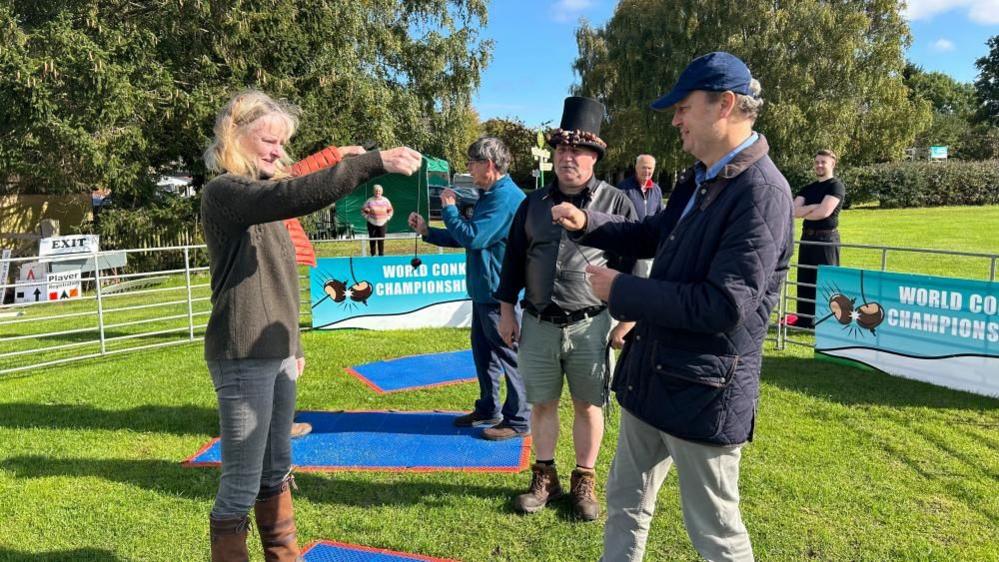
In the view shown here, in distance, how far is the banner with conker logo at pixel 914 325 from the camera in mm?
5285

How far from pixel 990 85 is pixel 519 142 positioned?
4635 cm

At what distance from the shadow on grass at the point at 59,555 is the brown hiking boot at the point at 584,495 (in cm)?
235

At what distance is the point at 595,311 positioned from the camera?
3.39 metres

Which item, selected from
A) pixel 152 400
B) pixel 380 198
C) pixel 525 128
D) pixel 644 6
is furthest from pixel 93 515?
pixel 525 128

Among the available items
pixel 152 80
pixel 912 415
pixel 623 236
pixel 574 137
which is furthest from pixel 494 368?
pixel 152 80

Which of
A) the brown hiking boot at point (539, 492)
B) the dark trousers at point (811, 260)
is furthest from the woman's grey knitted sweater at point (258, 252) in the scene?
the dark trousers at point (811, 260)

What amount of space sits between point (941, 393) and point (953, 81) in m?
94.5

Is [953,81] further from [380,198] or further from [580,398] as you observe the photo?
[580,398]

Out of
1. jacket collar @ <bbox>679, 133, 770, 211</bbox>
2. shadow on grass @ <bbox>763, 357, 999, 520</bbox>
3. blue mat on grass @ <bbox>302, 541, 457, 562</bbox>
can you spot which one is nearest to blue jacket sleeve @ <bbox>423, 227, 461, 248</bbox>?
blue mat on grass @ <bbox>302, 541, 457, 562</bbox>

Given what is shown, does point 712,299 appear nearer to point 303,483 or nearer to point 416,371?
point 303,483

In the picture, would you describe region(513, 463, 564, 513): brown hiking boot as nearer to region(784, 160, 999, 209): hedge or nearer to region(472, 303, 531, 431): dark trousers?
region(472, 303, 531, 431): dark trousers

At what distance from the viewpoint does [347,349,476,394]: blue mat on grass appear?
5996 mm

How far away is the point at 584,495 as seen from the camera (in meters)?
3.47

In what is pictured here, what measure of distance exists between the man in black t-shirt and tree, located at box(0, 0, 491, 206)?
40.0ft
